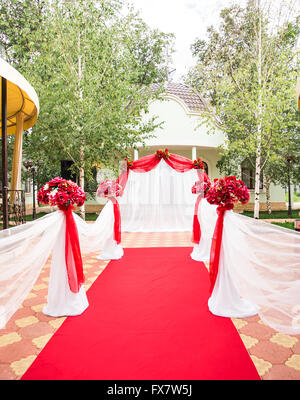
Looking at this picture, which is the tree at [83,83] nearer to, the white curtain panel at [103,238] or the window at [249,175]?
the white curtain panel at [103,238]

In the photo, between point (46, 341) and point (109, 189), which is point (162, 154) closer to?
point (109, 189)

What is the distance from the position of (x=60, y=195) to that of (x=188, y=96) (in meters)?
14.3

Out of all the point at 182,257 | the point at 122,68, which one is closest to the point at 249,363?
the point at 182,257

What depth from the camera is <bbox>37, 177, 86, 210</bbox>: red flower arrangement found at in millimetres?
3670

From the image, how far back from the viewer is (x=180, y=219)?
10.8m

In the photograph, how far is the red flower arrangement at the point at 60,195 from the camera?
3670 millimetres

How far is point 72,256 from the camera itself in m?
3.82

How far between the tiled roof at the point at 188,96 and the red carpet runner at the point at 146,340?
41.7 ft

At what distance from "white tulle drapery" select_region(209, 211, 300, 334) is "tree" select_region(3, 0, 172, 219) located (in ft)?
22.9

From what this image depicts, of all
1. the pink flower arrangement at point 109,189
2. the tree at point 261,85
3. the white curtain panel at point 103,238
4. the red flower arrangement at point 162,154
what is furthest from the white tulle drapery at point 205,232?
the tree at point 261,85

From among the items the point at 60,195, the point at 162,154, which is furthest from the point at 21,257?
the point at 162,154

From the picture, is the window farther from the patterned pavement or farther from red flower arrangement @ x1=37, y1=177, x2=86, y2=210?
red flower arrangement @ x1=37, y1=177, x2=86, y2=210

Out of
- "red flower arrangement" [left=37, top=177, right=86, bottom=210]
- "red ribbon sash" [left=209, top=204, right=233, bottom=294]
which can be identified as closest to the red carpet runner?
"red ribbon sash" [left=209, top=204, right=233, bottom=294]
